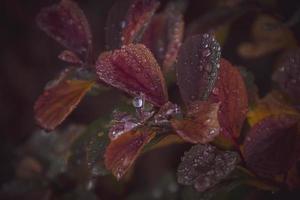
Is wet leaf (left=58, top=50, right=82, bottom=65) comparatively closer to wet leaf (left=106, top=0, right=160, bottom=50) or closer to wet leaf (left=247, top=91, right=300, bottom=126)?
wet leaf (left=106, top=0, right=160, bottom=50)

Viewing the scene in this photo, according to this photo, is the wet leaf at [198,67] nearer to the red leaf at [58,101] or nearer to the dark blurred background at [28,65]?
the red leaf at [58,101]

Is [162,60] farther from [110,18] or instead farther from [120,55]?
[120,55]

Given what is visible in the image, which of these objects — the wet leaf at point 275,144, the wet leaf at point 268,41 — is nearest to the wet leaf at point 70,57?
the wet leaf at point 275,144

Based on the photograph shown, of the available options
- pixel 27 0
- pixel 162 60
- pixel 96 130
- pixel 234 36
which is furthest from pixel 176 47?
pixel 27 0

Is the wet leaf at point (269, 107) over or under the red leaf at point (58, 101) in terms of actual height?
under

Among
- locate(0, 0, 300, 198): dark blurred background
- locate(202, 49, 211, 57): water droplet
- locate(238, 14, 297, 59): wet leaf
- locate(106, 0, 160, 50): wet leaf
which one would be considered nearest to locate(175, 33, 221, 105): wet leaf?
locate(202, 49, 211, 57): water droplet
